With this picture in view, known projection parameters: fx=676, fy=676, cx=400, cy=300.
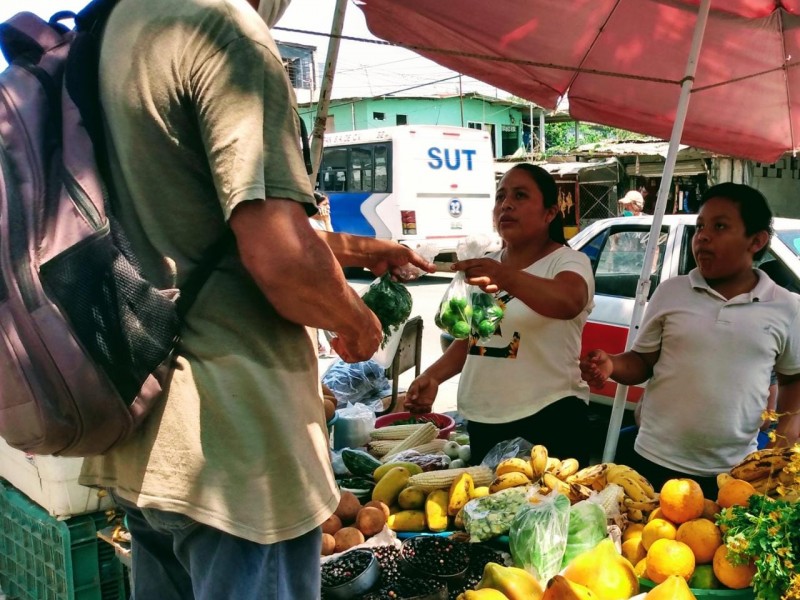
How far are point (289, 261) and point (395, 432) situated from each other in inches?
107

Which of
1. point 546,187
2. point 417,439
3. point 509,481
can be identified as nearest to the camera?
point 509,481

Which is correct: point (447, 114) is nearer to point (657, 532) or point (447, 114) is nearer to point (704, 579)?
point (657, 532)

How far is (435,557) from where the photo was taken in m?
2.29

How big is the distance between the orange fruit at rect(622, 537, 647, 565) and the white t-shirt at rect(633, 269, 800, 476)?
771mm

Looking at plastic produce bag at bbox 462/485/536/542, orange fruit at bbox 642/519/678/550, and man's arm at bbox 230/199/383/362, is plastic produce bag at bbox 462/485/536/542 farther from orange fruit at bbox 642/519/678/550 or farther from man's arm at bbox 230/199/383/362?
man's arm at bbox 230/199/383/362

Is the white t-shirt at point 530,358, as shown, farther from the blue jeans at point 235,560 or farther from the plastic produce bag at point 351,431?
the blue jeans at point 235,560

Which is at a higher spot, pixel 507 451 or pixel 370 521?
pixel 507 451

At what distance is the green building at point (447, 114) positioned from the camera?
94.6 ft

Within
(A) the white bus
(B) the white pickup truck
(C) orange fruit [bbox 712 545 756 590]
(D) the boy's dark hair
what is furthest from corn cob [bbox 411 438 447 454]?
(A) the white bus

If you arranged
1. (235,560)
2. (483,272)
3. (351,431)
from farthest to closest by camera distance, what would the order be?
(351,431) → (483,272) → (235,560)

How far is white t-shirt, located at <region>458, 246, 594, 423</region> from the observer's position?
9.95 feet

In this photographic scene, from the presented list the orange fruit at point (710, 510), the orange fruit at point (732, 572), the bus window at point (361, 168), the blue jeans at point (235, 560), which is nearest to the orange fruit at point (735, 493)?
the orange fruit at point (710, 510)

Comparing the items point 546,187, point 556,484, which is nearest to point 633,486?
point 556,484

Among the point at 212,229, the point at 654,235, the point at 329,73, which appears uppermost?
the point at 329,73
